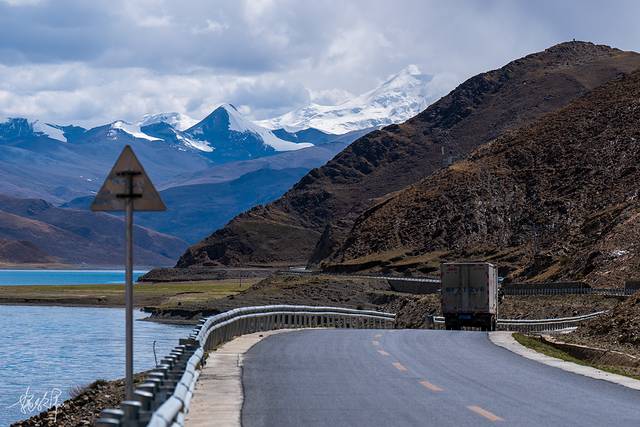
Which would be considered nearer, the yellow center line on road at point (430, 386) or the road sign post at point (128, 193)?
the road sign post at point (128, 193)

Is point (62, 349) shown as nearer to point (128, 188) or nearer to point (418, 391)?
point (418, 391)

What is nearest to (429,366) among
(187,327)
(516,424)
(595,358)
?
(595,358)

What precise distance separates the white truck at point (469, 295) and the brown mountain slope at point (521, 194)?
211 ft

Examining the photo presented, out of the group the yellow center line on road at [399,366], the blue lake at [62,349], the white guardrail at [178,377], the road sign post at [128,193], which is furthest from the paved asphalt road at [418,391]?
the blue lake at [62,349]

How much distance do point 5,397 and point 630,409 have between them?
2902 cm

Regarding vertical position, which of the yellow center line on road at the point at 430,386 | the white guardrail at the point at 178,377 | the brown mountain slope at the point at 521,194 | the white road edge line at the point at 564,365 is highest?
the brown mountain slope at the point at 521,194

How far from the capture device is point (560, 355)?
29812mm

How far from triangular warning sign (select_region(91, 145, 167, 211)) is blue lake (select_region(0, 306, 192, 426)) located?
20125 mm

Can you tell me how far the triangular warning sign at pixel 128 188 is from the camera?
15023 millimetres

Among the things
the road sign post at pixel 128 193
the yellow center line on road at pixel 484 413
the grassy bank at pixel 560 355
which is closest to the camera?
the road sign post at pixel 128 193

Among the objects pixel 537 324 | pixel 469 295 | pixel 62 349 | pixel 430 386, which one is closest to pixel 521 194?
pixel 62 349

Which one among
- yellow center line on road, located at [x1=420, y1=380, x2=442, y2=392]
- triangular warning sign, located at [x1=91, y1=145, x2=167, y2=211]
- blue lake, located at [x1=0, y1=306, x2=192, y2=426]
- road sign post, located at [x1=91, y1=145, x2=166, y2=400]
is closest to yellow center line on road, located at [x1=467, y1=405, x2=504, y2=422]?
yellow center line on road, located at [x1=420, y1=380, x2=442, y2=392]

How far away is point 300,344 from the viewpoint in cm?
3159

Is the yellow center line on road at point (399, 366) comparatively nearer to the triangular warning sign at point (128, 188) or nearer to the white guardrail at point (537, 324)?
the triangular warning sign at point (128, 188)
